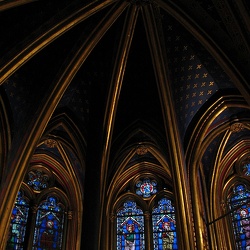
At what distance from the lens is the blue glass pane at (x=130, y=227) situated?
14164mm

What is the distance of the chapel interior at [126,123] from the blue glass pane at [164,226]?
34 millimetres

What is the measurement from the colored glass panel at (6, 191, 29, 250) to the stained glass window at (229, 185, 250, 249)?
6309 millimetres

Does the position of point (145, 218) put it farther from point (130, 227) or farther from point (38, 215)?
point (38, 215)

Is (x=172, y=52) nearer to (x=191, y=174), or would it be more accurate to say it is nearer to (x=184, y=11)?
(x=184, y=11)

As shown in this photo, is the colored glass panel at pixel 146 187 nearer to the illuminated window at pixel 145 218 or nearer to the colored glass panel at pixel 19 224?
the illuminated window at pixel 145 218

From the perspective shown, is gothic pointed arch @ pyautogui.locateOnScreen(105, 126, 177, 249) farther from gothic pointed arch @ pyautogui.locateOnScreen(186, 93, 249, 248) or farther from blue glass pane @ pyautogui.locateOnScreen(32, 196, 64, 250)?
blue glass pane @ pyautogui.locateOnScreen(32, 196, 64, 250)

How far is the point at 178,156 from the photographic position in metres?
13.3

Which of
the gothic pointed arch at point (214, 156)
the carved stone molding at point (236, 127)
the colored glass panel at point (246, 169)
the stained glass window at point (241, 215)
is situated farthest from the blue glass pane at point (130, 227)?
the carved stone molding at point (236, 127)

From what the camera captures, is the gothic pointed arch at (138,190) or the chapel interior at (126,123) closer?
the chapel interior at (126,123)

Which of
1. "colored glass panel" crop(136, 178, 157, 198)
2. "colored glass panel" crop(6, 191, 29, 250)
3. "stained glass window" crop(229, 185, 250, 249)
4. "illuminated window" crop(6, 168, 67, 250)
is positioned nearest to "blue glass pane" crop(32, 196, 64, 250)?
"illuminated window" crop(6, 168, 67, 250)

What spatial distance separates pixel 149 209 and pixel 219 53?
5.78m

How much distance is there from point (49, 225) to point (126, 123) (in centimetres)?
412

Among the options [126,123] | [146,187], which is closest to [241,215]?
[146,187]

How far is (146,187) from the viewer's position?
15656 millimetres
